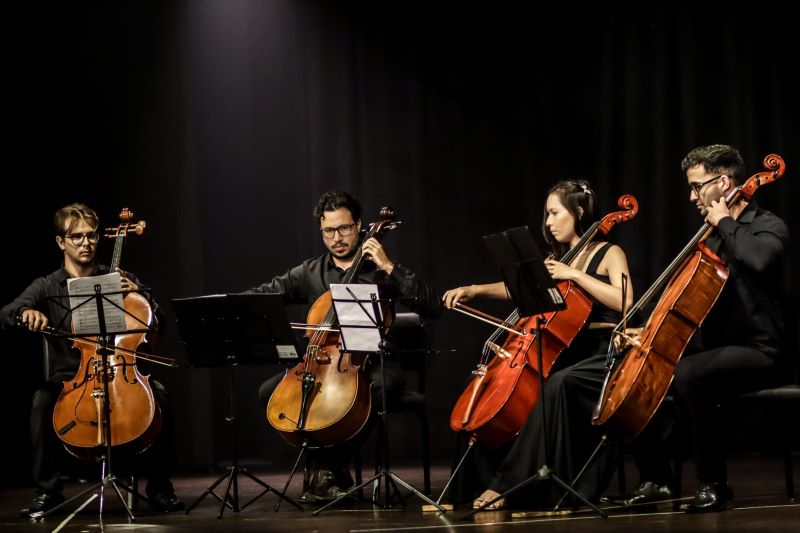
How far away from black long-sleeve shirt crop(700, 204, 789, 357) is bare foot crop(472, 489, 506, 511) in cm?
96

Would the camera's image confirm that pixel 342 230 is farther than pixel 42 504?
Yes

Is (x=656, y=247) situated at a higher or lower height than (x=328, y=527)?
higher

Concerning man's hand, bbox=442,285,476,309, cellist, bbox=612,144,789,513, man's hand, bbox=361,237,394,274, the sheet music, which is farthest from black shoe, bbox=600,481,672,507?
the sheet music

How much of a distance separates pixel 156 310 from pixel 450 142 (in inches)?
94.5

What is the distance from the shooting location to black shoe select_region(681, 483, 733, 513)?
376 cm

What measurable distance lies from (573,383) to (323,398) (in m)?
0.95

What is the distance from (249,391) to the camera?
20.1ft

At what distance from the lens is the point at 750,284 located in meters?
3.89

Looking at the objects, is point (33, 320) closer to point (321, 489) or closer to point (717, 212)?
point (321, 489)

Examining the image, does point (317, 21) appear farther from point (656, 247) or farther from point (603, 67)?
point (656, 247)

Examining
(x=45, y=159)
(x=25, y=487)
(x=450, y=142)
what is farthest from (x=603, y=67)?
(x=25, y=487)

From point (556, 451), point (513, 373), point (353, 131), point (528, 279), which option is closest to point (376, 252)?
point (513, 373)

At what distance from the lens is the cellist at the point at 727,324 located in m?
→ 3.78

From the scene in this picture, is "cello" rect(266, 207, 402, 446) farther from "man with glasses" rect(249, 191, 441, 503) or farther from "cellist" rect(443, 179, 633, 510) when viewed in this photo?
"cellist" rect(443, 179, 633, 510)
